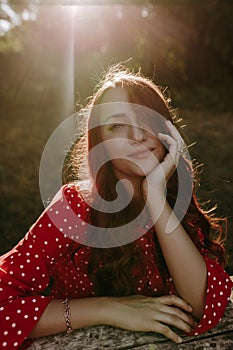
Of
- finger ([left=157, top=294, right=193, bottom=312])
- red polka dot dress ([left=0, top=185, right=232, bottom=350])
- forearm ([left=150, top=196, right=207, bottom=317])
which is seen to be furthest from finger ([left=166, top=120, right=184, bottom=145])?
finger ([left=157, top=294, right=193, bottom=312])

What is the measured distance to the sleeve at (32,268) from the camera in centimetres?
145

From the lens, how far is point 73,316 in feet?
4.93

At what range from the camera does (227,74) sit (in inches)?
590

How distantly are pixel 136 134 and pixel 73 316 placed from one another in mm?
617

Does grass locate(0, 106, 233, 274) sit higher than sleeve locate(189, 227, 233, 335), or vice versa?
sleeve locate(189, 227, 233, 335)

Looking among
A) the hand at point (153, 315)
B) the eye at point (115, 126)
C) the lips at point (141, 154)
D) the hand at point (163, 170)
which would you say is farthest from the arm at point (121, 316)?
the eye at point (115, 126)

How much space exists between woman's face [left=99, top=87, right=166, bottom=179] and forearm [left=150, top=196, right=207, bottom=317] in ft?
0.50

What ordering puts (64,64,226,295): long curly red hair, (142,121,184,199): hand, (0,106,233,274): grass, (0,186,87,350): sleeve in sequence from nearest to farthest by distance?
(0,186,87,350): sleeve
(142,121,184,199): hand
(64,64,226,295): long curly red hair
(0,106,233,274): grass

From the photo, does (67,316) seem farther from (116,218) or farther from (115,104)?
(115,104)

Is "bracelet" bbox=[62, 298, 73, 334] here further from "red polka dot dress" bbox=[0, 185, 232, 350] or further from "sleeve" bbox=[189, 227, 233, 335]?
"sleeve" bbox=[189, 227, 233, 335]

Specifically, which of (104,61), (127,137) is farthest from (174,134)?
(104,61)

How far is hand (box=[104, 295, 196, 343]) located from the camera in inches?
58.1

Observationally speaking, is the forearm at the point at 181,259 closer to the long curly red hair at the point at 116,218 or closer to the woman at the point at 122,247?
the woman at the point at 122,247

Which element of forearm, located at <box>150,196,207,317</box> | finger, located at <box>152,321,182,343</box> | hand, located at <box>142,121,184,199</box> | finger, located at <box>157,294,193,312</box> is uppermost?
hand, located at <box>142,121,184,199</box>
